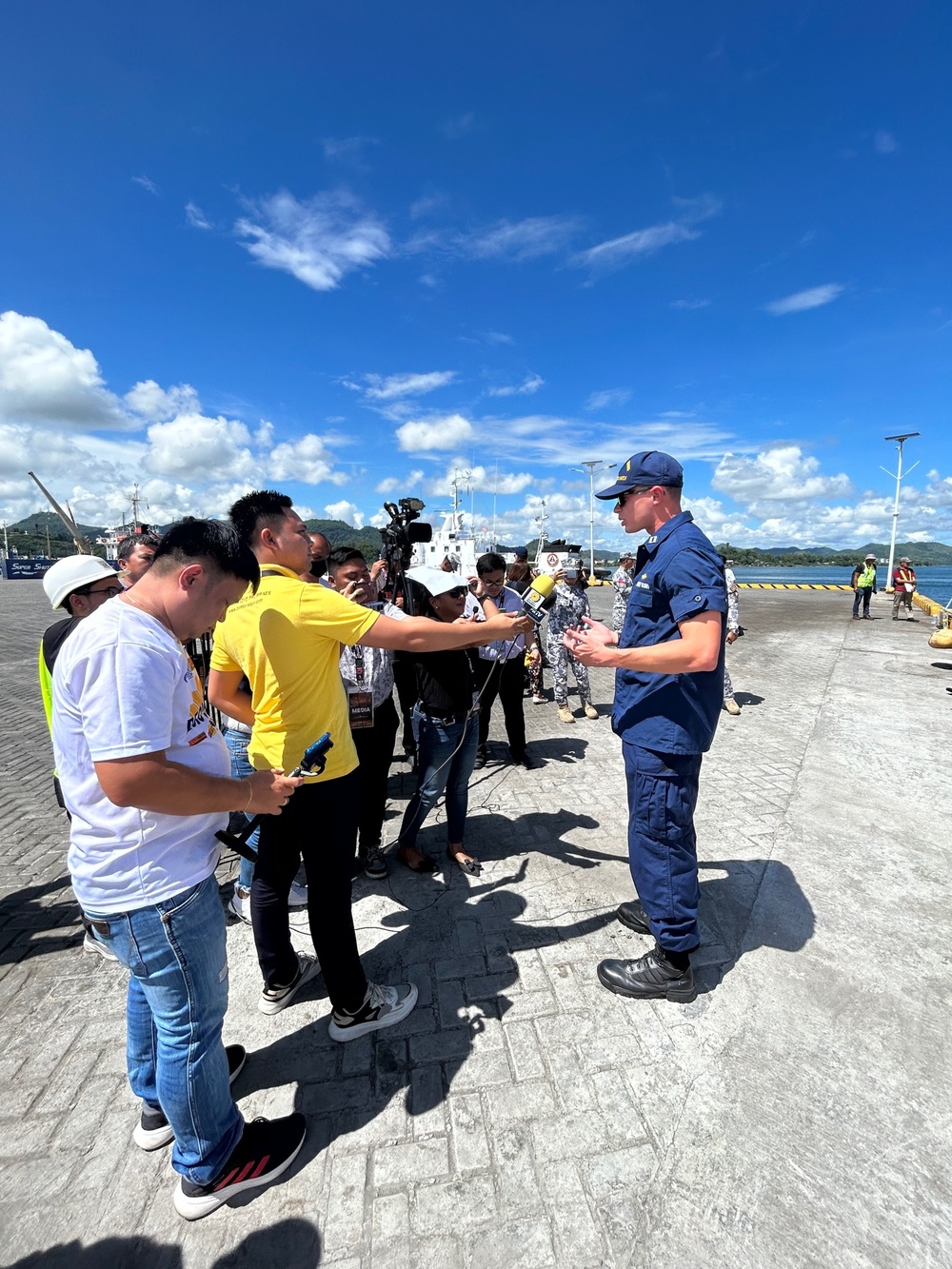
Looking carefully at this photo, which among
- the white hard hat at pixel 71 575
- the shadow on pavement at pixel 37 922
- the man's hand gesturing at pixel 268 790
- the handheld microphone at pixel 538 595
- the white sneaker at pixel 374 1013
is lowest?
the shadow on pavement at pixel 37 922

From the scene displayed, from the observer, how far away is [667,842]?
8.31ft

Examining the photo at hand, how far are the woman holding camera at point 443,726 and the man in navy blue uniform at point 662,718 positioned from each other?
1139mm

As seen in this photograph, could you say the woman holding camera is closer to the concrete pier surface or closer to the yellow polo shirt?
the concrete pier surface

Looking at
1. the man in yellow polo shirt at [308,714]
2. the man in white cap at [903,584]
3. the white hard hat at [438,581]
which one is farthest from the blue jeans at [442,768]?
the man in white cap at [903,584]

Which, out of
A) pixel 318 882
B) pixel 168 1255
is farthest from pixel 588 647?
pixel 168 1255

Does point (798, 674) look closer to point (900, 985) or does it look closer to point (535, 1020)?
point (900, 985)

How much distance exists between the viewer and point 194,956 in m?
1.65

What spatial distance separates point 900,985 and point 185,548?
370cm

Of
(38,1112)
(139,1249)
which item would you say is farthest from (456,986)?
(38,1112)

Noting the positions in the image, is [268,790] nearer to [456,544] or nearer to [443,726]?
[443,726]

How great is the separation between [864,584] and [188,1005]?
67.8 feet

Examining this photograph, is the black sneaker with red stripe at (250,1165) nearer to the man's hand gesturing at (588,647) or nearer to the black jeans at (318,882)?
the black jeans at (318,882)

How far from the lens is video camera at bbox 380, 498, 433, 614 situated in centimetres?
489

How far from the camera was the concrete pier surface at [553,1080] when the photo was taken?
67.9 inches
